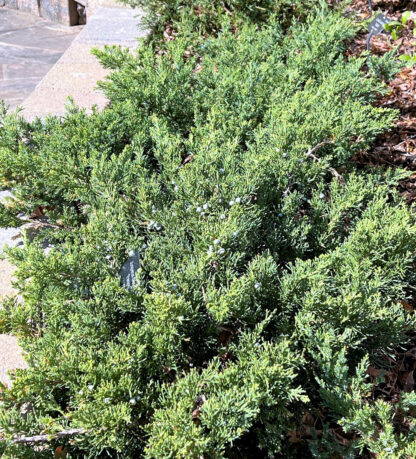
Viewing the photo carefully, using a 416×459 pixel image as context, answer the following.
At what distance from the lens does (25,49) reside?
5738 mm

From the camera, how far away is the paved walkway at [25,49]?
16.8ft

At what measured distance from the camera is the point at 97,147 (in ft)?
9.50

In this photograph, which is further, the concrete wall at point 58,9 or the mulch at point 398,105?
the concrete wall at point 58,9

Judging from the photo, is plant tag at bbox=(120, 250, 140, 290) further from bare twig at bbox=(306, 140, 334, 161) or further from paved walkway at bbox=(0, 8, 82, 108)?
paved walkway at bbox=(0, 8, 82, 108)

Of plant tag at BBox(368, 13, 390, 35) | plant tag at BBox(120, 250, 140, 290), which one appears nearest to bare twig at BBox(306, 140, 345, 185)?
plant tag at BBox(120, 250, 140, 290)

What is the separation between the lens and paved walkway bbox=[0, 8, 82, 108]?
5.11 m

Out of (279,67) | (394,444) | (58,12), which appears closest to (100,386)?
(394,444)

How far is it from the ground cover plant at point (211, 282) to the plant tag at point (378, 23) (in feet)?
2.43

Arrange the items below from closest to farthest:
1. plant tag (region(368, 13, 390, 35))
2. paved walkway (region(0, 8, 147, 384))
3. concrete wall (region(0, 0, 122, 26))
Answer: paved walkway (region(0, 8, 147, 384))
plant tag (region(368, 13, 390, 35))
concrete wall (region(0, 0, 122, 26))

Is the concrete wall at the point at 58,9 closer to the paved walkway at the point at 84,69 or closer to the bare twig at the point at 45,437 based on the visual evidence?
the paved walkway at the point at 84,69

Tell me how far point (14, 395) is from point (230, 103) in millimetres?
2123

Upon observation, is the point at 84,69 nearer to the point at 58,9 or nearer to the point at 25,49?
the point at 25,49

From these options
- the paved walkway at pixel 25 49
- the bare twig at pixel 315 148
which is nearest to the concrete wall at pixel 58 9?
the paved walkway at pixel 25 49

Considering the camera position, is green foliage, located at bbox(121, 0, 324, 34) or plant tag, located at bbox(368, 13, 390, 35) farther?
green foliage, located at bbox(121, 0, 324, 34)
